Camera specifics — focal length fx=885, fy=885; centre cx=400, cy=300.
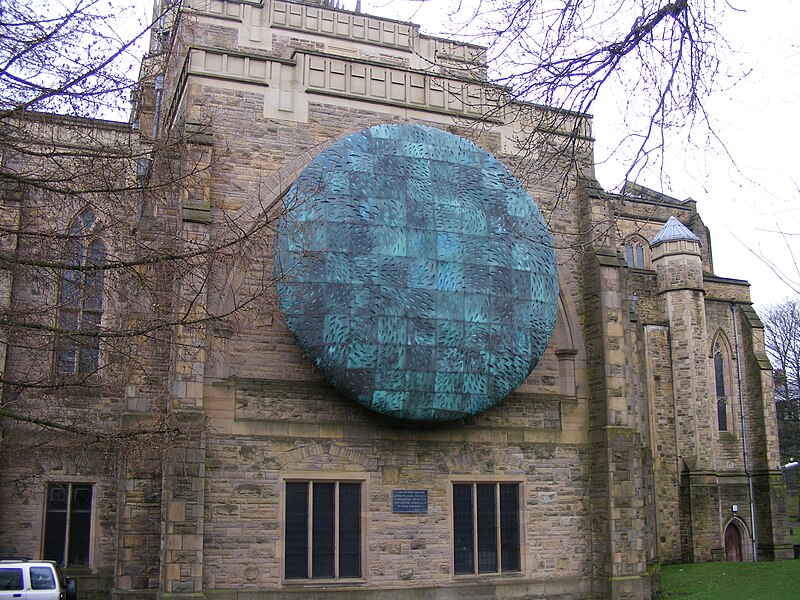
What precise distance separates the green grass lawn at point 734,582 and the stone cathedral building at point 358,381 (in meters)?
1.54

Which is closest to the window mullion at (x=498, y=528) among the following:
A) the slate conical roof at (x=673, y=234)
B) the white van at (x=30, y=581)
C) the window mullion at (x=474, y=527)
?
the window mullion at (x=474, y=527)

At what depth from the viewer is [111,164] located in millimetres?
9281

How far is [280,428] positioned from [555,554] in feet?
20.7

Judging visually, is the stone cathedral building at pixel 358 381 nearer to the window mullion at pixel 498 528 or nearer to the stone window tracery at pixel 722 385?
the window mullion at pixel 498 528

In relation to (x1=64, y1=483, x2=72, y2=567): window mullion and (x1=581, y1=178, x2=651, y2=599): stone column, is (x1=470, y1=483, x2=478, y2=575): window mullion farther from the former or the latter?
(x1=64, y1=483, x2=72, y2=567): window mullion

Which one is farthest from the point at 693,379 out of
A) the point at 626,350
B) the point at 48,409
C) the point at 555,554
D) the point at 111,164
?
the point at 111,164

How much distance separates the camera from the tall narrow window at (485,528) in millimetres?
17438

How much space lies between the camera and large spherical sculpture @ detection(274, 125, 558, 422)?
16.2 m

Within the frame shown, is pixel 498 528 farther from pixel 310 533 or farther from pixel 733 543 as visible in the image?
pixel 733 543

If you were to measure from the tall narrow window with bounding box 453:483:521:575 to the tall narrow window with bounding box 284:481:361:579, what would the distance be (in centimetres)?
210

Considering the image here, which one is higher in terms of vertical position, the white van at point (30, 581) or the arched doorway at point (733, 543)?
the white van at point (30, 581)

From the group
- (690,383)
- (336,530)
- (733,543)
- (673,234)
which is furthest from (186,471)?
(733,543)

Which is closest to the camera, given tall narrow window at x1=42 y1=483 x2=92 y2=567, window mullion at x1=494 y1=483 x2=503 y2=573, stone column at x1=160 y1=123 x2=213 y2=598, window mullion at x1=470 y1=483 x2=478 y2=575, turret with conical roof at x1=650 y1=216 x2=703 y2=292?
stone column at x1=160 y1=123 x2=213 y2=598

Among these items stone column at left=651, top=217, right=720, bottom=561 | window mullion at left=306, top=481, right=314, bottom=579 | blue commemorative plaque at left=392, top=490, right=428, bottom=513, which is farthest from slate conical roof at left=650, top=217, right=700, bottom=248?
window mullion at left=306, top=481, right=314, bottom=579
